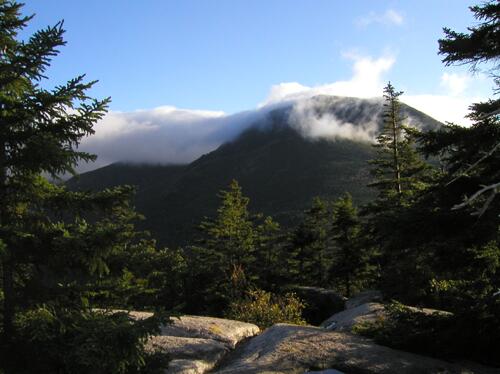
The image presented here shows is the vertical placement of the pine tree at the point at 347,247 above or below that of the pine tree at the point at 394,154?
below

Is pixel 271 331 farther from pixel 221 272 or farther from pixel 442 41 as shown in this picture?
pixel 221 272

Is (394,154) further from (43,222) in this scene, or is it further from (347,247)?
(43,222)

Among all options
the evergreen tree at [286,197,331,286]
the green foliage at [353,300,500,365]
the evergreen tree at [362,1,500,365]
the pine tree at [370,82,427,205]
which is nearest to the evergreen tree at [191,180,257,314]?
the evergreen tree at [286,197,331,286]

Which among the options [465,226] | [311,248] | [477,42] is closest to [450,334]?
[465,226]

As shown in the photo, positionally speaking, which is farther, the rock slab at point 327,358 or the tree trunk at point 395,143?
the tree trunk at point 395,143

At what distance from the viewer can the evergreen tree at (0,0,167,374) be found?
5.88 m

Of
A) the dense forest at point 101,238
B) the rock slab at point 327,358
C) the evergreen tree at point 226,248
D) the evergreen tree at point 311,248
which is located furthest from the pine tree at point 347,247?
the rock slab at point 327,358

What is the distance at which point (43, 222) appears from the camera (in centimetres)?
643

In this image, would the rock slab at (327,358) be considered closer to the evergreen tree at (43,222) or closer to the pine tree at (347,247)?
the evergreen tree at (43,222)

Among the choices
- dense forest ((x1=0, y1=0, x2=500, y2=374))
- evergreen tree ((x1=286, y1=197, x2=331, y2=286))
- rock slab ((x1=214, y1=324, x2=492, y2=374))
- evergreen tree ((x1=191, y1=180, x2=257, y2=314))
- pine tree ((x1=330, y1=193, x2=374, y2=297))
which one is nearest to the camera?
dense forest ((x1=0, y1=0, x2=500, y2=374))

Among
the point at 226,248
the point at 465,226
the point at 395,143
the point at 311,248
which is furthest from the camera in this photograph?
the point at 311,248

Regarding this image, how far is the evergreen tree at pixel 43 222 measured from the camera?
5.88m

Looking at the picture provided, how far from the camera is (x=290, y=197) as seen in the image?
19388 cm

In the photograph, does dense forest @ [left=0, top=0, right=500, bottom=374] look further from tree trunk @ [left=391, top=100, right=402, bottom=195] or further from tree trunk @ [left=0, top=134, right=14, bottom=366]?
tree trunk @ [left=391, top=100, right=402, bottom=195]
